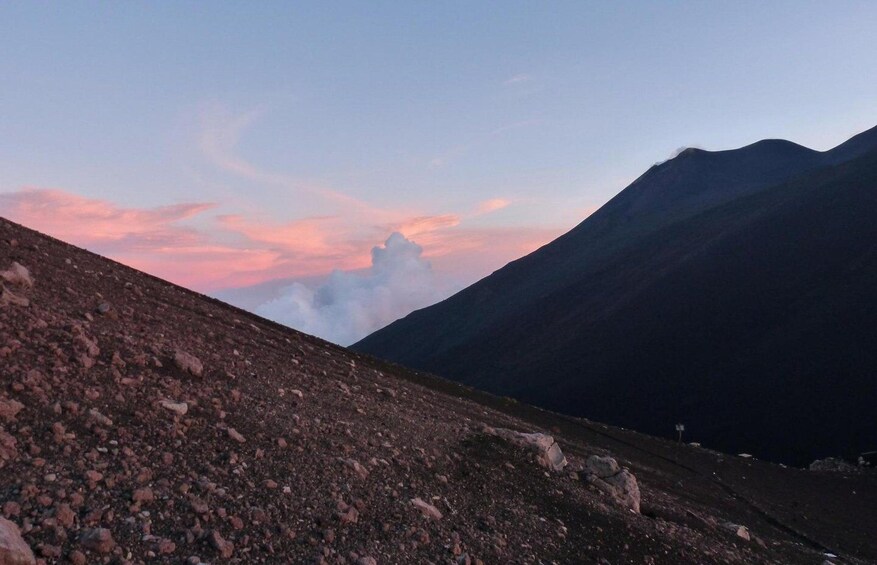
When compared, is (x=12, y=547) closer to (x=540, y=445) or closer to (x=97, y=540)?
(x=97, y=540)

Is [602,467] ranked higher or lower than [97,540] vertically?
lower

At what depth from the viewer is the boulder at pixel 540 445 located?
37.1 feet

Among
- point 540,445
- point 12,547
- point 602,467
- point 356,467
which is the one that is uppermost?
point 12,547

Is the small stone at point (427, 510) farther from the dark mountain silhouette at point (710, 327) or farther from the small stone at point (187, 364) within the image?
the dark mountain silhouette at point (710, 327)

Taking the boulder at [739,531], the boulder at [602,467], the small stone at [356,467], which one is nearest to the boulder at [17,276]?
the small stone at [356,467]

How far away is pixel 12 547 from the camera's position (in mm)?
4359

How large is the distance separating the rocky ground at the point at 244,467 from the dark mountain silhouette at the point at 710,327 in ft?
145

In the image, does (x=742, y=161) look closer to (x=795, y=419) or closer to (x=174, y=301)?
(x=795, y=419)

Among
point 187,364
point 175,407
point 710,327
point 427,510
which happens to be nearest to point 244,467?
point 175,407

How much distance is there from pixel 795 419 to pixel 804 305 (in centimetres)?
2079

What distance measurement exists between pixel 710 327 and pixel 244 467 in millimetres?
76339

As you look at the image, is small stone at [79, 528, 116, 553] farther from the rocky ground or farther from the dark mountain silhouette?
the dark mountain silhouette

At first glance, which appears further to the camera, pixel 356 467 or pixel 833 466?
pixel 833 466

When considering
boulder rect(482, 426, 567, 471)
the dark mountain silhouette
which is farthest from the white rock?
the dark mountain silhouette
